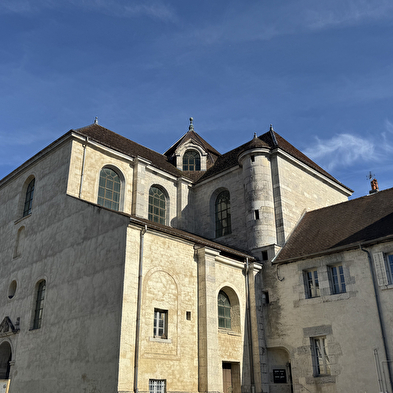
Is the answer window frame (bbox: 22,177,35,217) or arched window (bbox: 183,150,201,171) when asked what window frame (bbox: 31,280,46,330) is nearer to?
window frame (bbox: 22,177,35,217)

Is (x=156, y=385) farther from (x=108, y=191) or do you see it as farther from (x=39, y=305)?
(x=108, y=191)

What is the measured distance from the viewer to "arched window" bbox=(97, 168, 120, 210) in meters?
20.1

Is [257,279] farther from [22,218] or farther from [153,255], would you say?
[22,218]

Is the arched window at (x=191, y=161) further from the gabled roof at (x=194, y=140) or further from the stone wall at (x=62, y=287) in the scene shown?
the stone wall at (x=62, y=287)

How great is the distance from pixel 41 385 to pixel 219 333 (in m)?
6.61

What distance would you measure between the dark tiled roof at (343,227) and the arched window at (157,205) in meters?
6.80

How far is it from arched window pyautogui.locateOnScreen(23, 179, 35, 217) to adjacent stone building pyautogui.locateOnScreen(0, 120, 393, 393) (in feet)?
0.42

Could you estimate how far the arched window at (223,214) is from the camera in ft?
72.5

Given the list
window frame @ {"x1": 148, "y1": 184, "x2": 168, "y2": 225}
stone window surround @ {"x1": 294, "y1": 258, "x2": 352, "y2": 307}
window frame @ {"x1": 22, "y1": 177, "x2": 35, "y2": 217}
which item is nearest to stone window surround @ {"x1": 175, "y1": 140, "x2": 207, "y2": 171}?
window frame @ {"x1": 148, "y1": 184, "x2": 168, "y2": 225}

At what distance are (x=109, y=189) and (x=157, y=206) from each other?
3.04m

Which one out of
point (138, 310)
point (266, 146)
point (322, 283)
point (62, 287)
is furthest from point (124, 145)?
point (322, 283)

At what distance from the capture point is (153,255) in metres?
14.9

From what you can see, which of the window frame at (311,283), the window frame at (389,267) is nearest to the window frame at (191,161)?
the window frame at (311,283)

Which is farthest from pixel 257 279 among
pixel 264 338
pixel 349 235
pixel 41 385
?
pixel 41 385
